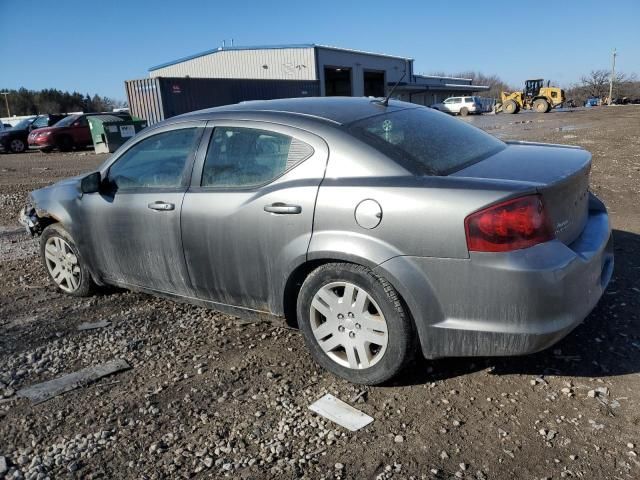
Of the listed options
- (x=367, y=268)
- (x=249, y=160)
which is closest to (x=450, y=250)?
(x=367, y=268)

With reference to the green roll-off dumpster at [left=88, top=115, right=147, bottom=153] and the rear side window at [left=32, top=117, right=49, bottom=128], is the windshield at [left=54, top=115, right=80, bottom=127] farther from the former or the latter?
the rear side window at [left=32, top=117, right=49, bottom=128]

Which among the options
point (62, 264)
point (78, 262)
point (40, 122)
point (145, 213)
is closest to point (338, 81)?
point (40, 122)

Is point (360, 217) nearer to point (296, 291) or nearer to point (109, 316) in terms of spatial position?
Answer: point (296, 291)

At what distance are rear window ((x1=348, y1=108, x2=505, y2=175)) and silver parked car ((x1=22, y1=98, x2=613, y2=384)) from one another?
15 mm

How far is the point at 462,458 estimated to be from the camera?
7.74 feet

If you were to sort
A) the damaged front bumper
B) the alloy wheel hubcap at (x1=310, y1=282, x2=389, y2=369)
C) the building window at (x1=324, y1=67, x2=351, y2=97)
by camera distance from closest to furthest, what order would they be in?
the alloy wheel hubcap at (x1=310, y1=282, x2=389, y2=369) < the damaged front bumper < the building window at (x1=324, y1=67, x2=351, y2=97)

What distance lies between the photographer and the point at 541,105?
4147cm

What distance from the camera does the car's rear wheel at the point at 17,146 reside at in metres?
23.8

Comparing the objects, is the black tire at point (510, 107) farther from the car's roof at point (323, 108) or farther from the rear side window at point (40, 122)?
the car's roof at point (323, 108)

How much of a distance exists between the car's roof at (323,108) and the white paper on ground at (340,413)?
1.64 meters

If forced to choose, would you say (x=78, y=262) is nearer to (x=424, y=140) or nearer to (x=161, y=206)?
(x=161, y=206)

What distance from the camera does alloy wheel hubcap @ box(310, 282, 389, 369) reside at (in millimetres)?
2830

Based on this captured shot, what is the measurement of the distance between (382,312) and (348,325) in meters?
0.25

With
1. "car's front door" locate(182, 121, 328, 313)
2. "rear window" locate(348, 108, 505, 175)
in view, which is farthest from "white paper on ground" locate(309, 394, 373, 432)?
"rear window" locate(348, 108, 505, 175)
